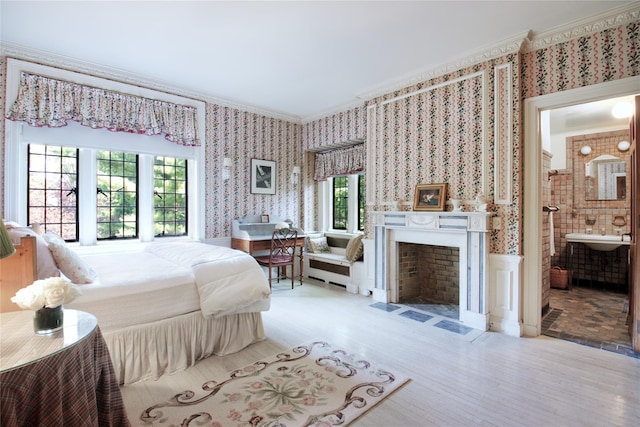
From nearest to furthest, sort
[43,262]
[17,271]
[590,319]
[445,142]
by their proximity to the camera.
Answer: [17,271]
[43,262]
[590,319]
[445,142]

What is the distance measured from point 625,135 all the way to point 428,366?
16.9ft

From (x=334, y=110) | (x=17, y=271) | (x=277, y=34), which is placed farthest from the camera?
(x=334, y=110)

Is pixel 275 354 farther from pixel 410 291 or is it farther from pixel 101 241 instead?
pixel 101 241

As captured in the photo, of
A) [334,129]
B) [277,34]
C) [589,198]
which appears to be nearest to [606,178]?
[589,198]

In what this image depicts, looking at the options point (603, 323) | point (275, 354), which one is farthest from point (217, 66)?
point (603, 323)

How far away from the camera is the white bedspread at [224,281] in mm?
2508

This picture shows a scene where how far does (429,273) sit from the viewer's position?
4.41 m

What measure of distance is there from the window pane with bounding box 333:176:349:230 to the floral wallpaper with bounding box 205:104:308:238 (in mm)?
632

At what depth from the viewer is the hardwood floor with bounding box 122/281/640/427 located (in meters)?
1.89

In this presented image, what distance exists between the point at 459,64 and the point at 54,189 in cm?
489

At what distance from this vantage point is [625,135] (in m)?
4.85

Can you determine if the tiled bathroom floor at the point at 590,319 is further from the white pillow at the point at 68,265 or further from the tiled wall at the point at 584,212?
the white pillow at the point at 68,265

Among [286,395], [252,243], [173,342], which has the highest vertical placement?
[252,243]

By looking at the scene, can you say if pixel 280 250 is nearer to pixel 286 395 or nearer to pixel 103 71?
pixel 286 395
